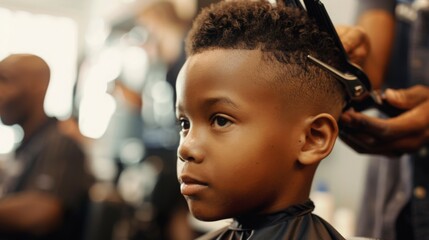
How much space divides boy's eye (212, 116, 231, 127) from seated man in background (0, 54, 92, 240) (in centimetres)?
124

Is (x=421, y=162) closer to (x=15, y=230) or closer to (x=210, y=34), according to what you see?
(x=210, y=34)

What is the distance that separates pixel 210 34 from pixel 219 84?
0.11 m

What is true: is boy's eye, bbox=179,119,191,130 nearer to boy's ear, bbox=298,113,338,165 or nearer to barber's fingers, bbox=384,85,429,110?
boy's ear, bbox=298,113,338,165

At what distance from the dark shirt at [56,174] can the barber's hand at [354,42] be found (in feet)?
4.24

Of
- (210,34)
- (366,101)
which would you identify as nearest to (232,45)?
(210,34)

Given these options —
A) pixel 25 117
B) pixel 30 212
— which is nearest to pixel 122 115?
pixel 25 117

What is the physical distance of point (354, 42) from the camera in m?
1.02

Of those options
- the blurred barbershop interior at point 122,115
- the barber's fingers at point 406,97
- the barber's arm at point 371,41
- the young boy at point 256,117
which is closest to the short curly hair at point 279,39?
the young boy at point 256,117

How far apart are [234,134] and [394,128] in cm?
48

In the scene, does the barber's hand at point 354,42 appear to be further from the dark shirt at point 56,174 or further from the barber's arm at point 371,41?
the dark shirt at point 56,174

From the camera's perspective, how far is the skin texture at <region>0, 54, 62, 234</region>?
1.86m

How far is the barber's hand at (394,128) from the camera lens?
3.61 ft

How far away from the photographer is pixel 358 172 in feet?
6.86

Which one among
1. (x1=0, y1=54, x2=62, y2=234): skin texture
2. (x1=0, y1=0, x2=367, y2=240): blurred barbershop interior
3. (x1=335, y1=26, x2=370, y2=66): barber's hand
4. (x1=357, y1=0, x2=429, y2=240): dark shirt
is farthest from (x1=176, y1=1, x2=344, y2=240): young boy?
(x1=0, y1=54, x2=62, y2=234): skin texture
